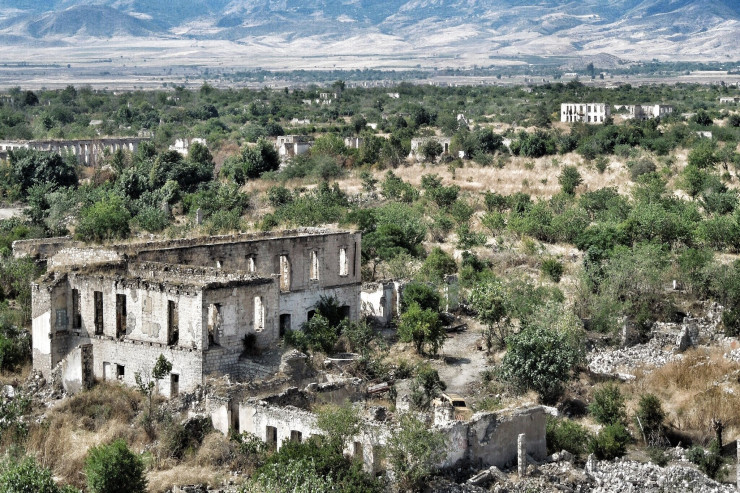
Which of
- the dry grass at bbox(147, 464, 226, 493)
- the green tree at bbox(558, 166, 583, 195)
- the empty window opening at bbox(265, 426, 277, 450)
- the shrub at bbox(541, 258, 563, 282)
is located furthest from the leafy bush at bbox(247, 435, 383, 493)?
the green tree at bbox(558, 166, 583, 195)

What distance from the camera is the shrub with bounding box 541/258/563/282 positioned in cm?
4041

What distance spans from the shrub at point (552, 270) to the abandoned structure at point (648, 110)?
5422 cm

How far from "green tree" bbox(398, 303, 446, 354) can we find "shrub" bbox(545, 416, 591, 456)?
738cm

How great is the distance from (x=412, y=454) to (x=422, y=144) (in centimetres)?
5170

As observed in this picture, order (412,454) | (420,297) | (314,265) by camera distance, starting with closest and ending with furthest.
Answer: (412,454)
(314,265)
(420,297)

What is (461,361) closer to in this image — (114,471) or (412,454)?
(412,454)

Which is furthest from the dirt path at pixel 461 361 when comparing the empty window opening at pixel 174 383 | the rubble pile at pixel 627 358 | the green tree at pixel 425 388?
the empty window opening at pixel 174 383

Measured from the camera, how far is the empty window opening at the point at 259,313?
28609 mm

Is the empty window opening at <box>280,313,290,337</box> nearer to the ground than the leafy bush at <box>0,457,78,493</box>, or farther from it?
nearer to the ground

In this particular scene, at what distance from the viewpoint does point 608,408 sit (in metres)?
27.0

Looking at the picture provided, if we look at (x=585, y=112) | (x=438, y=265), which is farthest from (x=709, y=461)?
(x=585, y=112)

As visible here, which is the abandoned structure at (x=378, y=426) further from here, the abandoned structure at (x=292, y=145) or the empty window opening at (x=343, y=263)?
the abandoned structure at (x=292, y=145)

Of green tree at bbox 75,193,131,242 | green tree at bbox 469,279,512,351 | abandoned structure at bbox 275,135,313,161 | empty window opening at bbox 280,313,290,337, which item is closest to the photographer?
empty window opening at bbox 280,313,290,337

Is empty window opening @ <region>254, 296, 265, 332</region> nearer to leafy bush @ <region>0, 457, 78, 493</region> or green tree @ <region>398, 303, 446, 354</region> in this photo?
green tree @ <region>398, 303, 446, 354</region>
